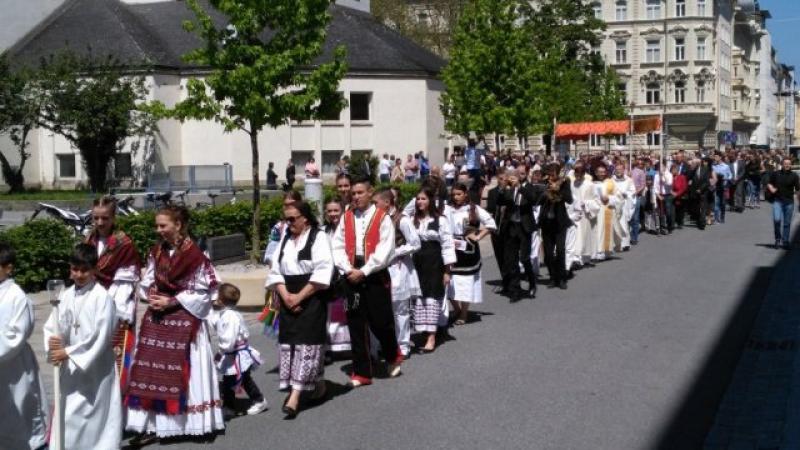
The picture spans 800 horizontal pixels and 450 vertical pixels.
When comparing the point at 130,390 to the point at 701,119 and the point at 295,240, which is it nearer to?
the point at 295,240

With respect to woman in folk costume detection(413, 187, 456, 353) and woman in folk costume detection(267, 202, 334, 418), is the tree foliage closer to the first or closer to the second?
woman in folk costume detection(413, 187, 456, 353)

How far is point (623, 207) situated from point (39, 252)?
1140 cm

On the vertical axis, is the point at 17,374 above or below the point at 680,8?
below

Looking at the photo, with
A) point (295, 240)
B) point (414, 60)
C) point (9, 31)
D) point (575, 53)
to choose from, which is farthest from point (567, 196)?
point (575, 53)

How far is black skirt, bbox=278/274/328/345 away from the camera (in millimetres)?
8484

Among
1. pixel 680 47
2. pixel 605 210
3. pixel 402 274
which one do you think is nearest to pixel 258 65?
pixel 605 210

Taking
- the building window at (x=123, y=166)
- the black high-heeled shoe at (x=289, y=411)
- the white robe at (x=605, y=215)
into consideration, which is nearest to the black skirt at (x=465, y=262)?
the black high-heeled shoe at (x=289, y=411)

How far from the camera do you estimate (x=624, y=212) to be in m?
21.8

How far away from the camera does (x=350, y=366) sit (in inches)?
417

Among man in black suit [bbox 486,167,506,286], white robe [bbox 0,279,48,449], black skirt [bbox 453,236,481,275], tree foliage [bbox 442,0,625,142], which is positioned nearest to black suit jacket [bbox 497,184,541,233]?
man in black suit [bbox 486,167,506,286]

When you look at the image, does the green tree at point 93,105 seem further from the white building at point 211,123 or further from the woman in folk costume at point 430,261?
the woman in folk costume at point 430,261

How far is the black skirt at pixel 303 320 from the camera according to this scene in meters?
8.48

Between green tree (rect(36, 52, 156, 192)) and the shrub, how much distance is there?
2339 cm

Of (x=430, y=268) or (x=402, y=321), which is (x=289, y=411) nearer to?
(x=402, y=321)
